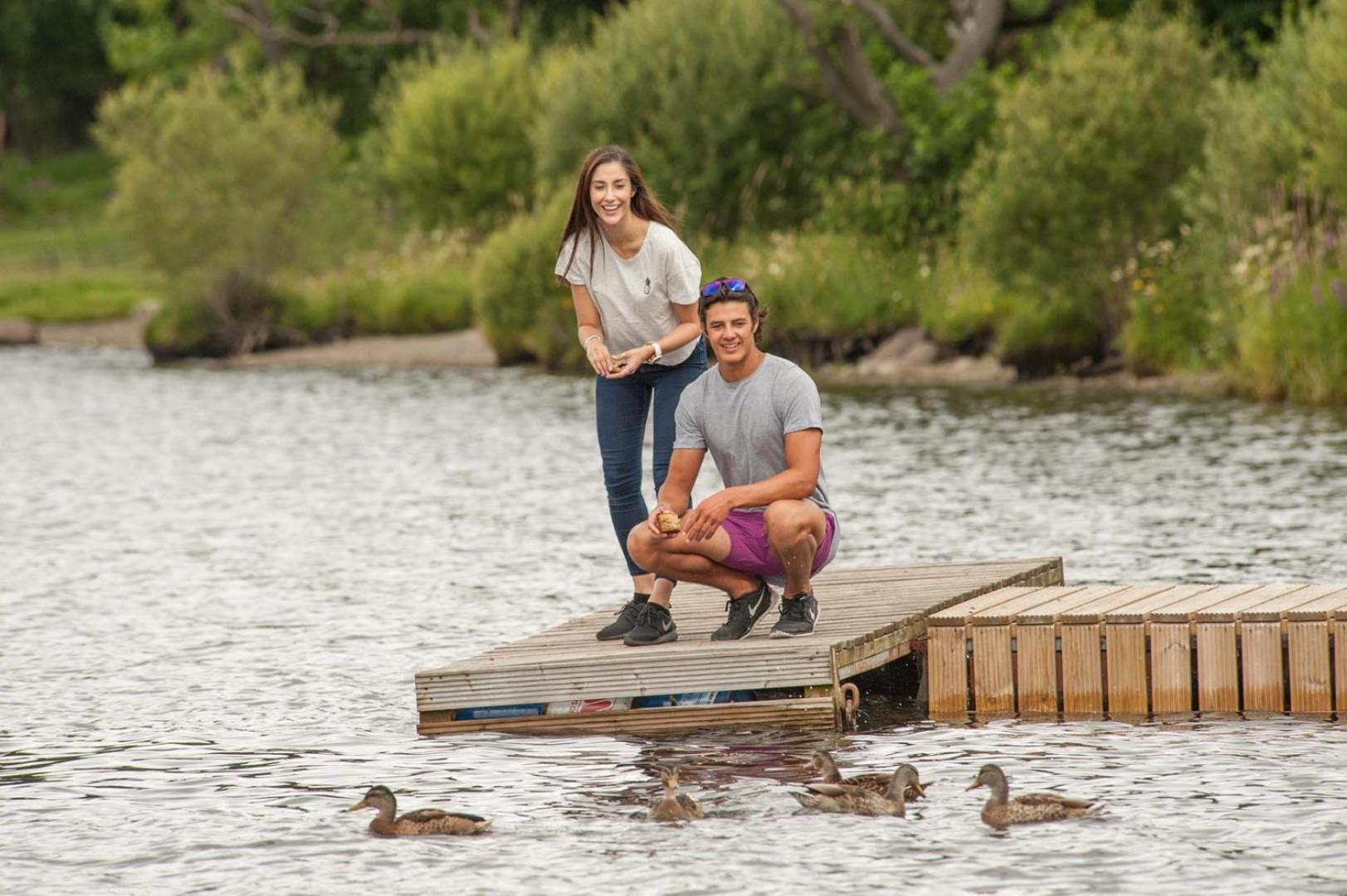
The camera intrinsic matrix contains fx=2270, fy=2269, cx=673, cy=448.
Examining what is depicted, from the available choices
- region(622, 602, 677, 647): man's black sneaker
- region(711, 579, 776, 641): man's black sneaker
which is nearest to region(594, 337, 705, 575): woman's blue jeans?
region(622, 602, 677, 647): man's black sneaker

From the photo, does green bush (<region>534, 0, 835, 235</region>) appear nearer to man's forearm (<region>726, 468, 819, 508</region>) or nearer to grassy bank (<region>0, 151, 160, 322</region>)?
grassy bank (<region>0, 151, 160, 322</region>)

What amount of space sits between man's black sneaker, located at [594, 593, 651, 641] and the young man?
376mm

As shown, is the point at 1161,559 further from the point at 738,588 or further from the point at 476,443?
the point at 476,443

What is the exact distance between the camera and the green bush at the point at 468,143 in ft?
162

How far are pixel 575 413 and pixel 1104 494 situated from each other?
38.7ft

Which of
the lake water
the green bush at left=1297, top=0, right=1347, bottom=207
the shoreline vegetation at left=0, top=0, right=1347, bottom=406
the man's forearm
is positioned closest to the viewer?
the lake water

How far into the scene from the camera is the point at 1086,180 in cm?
3253

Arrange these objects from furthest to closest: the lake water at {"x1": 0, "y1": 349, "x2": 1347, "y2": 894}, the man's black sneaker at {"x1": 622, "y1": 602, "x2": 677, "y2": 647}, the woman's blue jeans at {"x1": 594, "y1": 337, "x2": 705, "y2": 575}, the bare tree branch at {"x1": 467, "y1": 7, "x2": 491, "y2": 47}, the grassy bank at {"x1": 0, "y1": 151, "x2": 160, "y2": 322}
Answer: the bare tree branch at {"x1": 467, "y1": 7, "x2": 491, "y2": 47} < the grassy bank at {"x1": 0, "y1": 151, "x2": 160, "y2": 322} < the woman's blue jeans at {"x1": 594, "y1": 337, "x2": 705, "y2": 575} < the man's black sneaker at {"x1": 622, "y1": 602, "x2": 677, "y2": 647} < the lake water at {"x1": 0, "y1": 349, "x2": 1347, "y2": 894}

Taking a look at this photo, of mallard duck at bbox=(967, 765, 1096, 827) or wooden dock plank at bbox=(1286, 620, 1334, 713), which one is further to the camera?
wooden dock plank at bbox=(1286, 620, 1334, 713)

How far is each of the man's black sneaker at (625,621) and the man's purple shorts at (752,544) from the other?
57 cm

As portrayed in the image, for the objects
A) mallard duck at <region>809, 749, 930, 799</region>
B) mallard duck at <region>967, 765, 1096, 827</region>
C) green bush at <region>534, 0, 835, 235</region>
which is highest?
green bush at <region>534, 0, 835, 235</region>

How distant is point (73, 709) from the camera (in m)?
11.7

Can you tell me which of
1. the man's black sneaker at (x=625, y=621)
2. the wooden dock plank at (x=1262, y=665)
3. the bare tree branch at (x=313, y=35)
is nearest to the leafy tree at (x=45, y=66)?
the bare tree branch at (x=313, y=35)

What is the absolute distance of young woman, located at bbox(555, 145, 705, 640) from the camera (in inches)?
416
